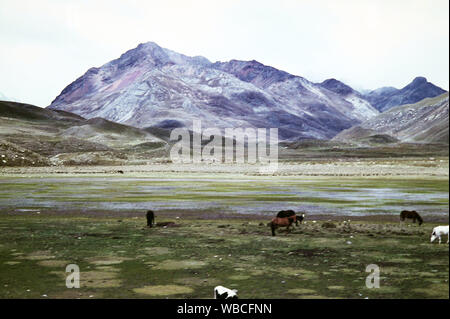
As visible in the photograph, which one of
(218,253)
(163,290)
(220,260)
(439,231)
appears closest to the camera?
(163,290)

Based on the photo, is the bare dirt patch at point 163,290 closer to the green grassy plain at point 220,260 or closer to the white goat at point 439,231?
the green grassy plain at point 220,260

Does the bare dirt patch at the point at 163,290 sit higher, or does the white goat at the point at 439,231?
the white goat at the point at 439,231

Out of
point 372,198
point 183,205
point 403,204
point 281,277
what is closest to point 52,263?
point 281,277

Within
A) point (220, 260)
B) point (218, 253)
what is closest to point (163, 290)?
point (220, 260)

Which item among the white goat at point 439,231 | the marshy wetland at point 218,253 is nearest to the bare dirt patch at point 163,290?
the marshy wetland at point 218,253

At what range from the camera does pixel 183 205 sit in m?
37.8

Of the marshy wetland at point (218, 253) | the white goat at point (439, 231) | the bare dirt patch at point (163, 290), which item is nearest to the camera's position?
the bare dirt patch at point (163, 290)

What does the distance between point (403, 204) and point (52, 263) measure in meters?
28.4

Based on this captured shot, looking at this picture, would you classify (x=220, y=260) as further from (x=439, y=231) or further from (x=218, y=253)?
(x=439, y=231)

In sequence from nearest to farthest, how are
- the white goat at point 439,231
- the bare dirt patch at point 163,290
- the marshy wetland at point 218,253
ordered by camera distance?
the bare dirt patch at point 163,290 → the marshy wetland at point 218,253 → the white goat at point 439,231

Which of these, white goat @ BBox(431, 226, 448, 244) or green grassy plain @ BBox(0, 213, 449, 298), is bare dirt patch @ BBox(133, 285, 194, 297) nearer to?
green grassy plain @ BBox(0, 213, 449, 298)

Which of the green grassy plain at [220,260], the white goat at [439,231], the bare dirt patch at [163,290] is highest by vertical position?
the white goat at [439,231]
